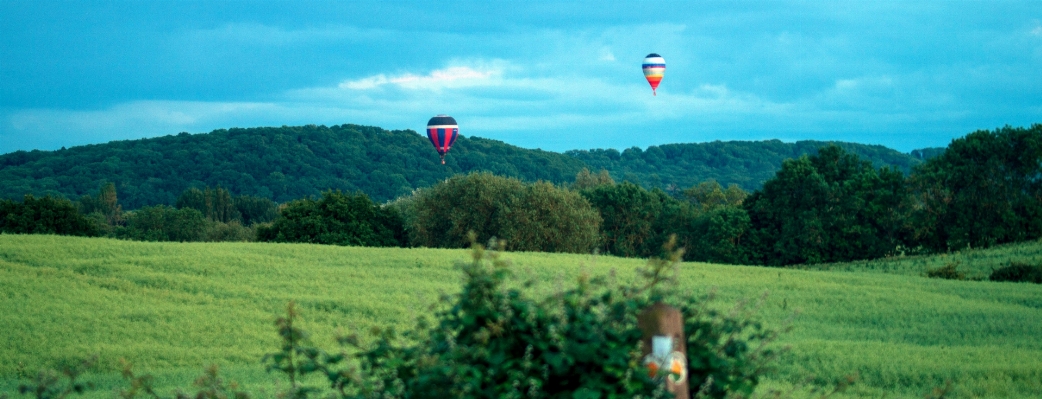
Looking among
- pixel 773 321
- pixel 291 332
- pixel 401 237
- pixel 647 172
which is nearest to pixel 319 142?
pixel 647 172

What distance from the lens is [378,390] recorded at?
16.8 ft

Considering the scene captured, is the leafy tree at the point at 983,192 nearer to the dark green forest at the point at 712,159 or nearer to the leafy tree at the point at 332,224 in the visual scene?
the leafy tree at the point at 332,224

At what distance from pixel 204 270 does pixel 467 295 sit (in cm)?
2067

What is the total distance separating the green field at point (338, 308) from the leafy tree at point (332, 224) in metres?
25.1

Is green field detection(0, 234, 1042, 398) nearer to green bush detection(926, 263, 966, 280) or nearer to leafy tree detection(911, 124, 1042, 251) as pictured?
green bush detection(926, 263, 966, 280)

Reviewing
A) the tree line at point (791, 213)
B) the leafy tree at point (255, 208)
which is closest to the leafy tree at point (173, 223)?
the leafy tree at point (255, 208)

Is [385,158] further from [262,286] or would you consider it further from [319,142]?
[262,286]

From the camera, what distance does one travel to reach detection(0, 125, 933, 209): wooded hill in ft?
411

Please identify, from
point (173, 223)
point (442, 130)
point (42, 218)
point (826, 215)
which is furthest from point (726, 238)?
point (173, 223)

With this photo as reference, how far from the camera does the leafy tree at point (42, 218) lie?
46.4m

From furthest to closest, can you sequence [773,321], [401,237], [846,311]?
[401,237] → [846,311] → [773,321]

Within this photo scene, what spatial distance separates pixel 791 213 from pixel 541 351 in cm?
6056

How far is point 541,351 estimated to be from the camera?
4758 mm

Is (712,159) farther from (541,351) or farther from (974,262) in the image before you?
(541,351)
